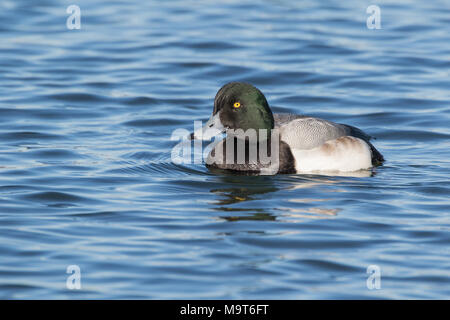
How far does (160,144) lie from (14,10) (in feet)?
28.8

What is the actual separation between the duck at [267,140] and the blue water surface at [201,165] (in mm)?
220

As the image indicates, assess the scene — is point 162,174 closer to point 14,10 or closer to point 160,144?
point 160,144

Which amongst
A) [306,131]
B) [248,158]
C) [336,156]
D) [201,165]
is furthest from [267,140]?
[201,165]

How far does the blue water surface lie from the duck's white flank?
0.66 ft

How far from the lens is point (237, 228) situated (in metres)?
8.29

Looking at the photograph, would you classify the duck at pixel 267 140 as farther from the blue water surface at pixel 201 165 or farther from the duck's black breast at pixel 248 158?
the blue water surface at pixel 201 165

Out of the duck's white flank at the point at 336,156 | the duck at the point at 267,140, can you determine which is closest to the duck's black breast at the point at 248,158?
the duck at the point at 267,140

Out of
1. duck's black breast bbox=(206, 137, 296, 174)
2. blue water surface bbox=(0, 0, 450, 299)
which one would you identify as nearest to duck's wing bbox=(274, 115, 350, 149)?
duck's black breast bbox=(206, 137, 296, 174)

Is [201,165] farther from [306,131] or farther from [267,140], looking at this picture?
[306,131]

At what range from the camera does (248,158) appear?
10195 millimetres

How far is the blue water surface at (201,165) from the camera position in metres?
7.26

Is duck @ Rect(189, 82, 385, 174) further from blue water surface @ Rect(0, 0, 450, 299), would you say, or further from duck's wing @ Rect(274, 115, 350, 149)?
blue water surface @ Rect(0, 0, 450, 299)

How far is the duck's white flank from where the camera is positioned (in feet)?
33.0

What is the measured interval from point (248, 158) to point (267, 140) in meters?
0.30
